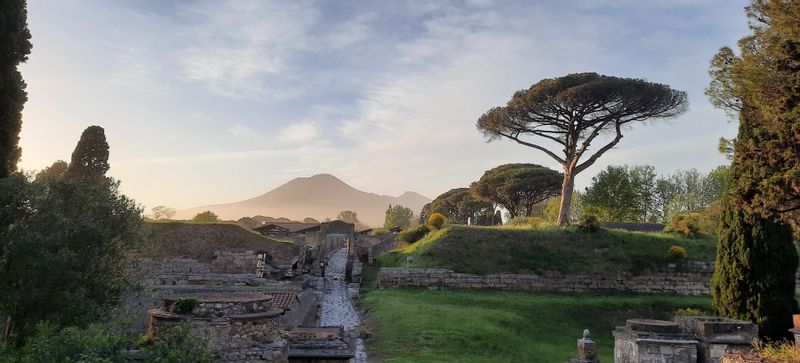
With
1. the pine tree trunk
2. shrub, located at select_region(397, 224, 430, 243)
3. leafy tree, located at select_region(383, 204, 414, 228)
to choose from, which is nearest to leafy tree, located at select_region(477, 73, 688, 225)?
the pine tree trunk

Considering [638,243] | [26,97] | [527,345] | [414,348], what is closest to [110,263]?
[26,97]

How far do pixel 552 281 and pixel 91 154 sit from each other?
83.4 ft

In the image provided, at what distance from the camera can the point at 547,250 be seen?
28344mm

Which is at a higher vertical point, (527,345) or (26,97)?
(26,97)

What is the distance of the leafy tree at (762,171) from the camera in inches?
479

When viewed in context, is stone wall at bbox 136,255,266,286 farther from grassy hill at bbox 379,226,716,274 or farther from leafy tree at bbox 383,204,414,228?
leafy tree at bbox 383,204,414,228

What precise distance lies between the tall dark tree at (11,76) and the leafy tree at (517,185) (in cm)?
4653

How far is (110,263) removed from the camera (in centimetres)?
1227

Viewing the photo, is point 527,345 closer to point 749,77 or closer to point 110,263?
point 749,77

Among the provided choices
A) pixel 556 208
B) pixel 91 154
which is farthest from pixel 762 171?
pixel 556 208

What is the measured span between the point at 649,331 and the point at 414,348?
6.61 metres

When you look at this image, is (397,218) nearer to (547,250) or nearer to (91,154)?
(547,250)

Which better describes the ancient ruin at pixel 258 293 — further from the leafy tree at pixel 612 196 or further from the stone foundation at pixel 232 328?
the leafy tree at pixel 612 196

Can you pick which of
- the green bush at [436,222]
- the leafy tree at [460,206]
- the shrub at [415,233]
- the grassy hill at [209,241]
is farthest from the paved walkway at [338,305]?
the leafy tree at [460,206]
